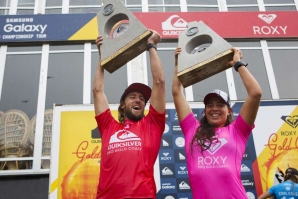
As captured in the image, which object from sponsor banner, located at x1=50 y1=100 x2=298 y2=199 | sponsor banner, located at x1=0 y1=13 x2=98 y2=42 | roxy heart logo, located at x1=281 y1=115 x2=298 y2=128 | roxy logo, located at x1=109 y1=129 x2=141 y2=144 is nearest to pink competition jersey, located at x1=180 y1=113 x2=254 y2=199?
roxy logo, located at x1=109 y1=129 x2=141 y2=144

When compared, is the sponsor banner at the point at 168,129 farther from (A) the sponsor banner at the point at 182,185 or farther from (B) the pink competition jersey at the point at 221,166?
(B) the pink competition jersey at the point at 221,166

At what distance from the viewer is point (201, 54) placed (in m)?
2.35

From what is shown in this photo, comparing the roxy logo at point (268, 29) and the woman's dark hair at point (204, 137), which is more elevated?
the roxy logo at point (268, 29)

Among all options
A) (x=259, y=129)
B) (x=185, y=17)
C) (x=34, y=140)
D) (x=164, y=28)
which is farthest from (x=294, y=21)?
(x=34, y=140)

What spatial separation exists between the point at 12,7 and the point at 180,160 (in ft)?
17.1

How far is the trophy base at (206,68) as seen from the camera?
2.28 meters

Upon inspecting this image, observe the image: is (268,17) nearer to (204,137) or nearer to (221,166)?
(204,137)

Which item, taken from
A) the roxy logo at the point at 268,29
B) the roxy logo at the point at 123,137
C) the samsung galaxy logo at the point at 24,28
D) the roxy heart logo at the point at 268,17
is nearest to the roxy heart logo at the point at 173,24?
the roxy logo at the point at 268,29

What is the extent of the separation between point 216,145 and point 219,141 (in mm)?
35

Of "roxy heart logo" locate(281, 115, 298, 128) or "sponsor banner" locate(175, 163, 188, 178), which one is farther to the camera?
"roxy heart logo" locate(281, 115, 298, 128)

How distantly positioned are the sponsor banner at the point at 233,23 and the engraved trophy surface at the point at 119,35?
13.1ft

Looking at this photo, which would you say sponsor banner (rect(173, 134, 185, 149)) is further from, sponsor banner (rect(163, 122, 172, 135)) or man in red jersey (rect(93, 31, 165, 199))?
man in red jersey (rect(93, 31, 165, 199))

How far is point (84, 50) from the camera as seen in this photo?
661 cm

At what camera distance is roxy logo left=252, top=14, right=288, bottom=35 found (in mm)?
6812
